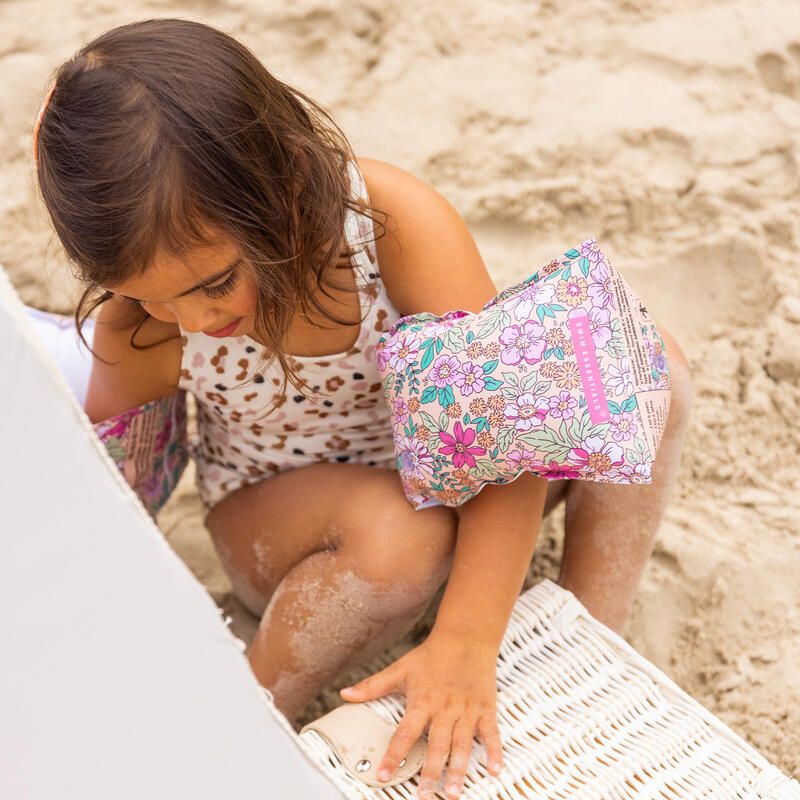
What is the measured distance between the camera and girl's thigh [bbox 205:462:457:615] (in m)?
1.02

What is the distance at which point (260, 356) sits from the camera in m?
1.07

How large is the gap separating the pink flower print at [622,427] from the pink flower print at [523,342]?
0.09 m

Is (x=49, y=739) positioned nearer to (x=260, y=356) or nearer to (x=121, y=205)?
(x=121, y=205)

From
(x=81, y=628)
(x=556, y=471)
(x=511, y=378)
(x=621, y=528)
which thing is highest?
(x=81, y=628)

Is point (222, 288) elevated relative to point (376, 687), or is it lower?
elevated

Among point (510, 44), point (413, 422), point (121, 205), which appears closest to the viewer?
point (121, 205)

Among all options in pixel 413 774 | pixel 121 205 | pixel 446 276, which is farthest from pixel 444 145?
pixel 413 774

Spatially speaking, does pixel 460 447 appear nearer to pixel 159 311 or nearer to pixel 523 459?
pixel 523 459

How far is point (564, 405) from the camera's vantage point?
851mm

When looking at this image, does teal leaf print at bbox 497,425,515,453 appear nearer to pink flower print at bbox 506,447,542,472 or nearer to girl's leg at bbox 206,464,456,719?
pink flower print at bbox 506,447,542,472

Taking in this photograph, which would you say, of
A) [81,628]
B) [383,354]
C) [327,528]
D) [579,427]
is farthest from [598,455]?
[81,628]

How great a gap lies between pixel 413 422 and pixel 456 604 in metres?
0.19

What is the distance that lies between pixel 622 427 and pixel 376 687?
1.13ft

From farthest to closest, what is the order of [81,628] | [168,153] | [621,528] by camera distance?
[621,528] → [168,153] → [81,628]
